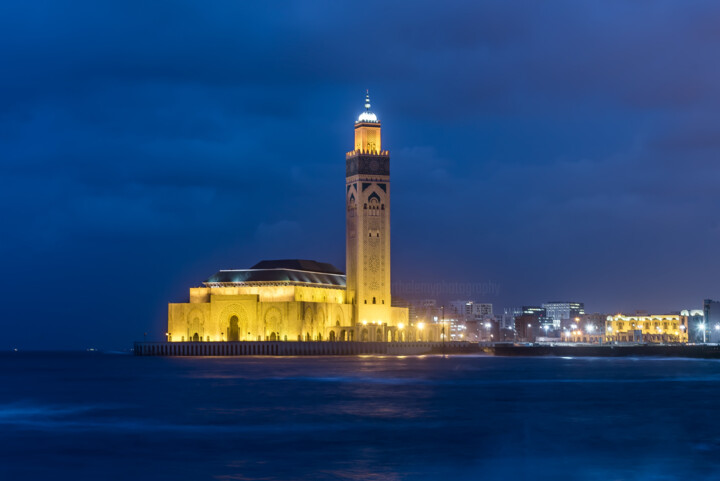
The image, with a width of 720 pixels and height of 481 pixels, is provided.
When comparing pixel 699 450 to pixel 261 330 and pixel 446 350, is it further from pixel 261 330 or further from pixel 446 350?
pixel 446 350

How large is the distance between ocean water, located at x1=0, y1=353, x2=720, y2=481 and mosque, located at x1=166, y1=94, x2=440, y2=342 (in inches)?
2123

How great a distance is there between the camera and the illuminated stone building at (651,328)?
6634 inches

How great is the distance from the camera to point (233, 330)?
377ft

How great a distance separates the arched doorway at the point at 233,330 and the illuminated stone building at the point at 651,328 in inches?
3196

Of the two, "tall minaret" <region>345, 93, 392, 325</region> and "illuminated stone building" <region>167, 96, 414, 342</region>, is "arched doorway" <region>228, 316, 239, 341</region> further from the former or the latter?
"tall minaret" <region>345, 93, 392, 325</region>

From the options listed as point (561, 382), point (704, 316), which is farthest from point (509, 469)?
point (704, 316)

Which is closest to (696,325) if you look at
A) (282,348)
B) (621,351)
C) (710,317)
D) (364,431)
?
(710,317)

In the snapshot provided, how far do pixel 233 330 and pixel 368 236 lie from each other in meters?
18.8

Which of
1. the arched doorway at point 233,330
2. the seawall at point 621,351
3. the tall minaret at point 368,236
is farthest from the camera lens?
the tall minaret at point 368,236

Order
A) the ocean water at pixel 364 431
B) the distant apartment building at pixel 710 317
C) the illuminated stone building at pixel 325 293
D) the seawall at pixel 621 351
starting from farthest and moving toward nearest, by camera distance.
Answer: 1. the distant apartment building at pixel 710 317
2. the illuminated stone building at pixel 325 293
3. the seawall at pixel 621 351
4. the ocean water at pixel 364 431

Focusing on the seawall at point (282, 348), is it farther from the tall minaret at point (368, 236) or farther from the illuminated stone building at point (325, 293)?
the tall minaret at point (368, 236)

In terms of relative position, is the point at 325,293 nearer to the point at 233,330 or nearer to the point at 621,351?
the point at 233,330

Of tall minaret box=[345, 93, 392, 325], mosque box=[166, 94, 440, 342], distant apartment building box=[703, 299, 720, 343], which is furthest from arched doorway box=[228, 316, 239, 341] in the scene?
distant apartment building box=[703, 299, 720, 343]

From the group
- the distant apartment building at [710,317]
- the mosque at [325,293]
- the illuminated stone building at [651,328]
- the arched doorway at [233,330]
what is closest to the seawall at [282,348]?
the mosque at [325,293]
